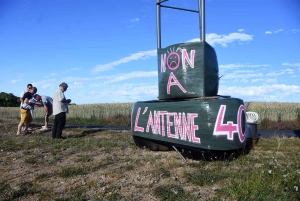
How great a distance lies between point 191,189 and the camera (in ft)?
13.2

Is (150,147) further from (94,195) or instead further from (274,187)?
(274,187)

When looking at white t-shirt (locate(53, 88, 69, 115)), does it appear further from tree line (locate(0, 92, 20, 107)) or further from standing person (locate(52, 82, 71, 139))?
tree line (locate(0, 92, 20, 107))

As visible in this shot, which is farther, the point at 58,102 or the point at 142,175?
the point at 58,102

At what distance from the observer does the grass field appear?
153 inches

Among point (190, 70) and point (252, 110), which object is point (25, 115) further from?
point (252, 110)

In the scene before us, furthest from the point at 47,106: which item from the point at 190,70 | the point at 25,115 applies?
the point at 190,70

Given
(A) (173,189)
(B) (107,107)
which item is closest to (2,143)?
(A) (173,189)

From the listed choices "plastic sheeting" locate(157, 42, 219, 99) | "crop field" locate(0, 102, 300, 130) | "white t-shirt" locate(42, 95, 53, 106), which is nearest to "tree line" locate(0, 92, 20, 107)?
"crop field" locate(0, 102, 300, 130)

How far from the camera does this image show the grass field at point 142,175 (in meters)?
3.88

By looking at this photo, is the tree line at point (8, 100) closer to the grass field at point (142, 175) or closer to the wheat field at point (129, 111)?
the wheat field at point (129, 111)

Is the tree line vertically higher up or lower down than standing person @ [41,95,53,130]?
higher up

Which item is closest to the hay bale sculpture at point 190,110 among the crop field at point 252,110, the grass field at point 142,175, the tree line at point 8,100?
the grass field at point 142,175

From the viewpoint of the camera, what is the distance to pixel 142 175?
4668 mm

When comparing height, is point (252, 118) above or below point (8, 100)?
below
